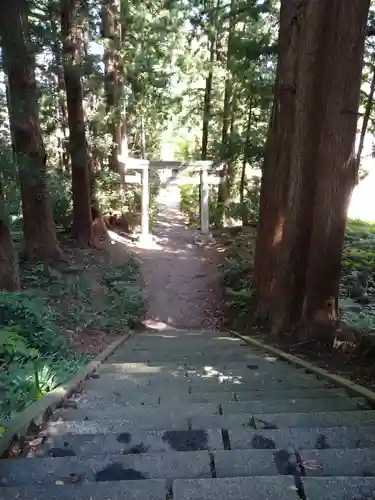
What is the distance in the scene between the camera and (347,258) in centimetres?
1156

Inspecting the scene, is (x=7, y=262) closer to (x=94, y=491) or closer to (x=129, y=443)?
(x=129, y=443)

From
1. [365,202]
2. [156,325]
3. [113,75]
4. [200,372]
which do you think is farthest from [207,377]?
[365,202]

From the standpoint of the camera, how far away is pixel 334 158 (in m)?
5.73

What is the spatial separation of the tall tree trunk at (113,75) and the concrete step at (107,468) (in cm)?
1415

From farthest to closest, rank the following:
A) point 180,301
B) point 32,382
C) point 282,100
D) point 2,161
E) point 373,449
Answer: point 180,301 → point 282,100 → point 2,161 → point 32,382 → point 373,449

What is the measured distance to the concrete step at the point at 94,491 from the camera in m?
2.03

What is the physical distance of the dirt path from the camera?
37.6 feet

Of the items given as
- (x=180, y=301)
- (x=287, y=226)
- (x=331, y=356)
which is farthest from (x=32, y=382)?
(x=180, y=301)

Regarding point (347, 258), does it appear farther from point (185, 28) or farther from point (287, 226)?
point (185, 28)

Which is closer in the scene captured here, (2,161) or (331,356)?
(331,356)

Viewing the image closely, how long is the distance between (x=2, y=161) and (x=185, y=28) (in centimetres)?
1458

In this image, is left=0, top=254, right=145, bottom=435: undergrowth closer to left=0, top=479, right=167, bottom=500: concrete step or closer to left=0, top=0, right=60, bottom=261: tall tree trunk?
left=0, top=479, right=167, bottom=500: concrete step

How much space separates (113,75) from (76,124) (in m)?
4.97

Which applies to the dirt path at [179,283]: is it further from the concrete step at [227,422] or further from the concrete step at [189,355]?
the concrete step at [227,422]
